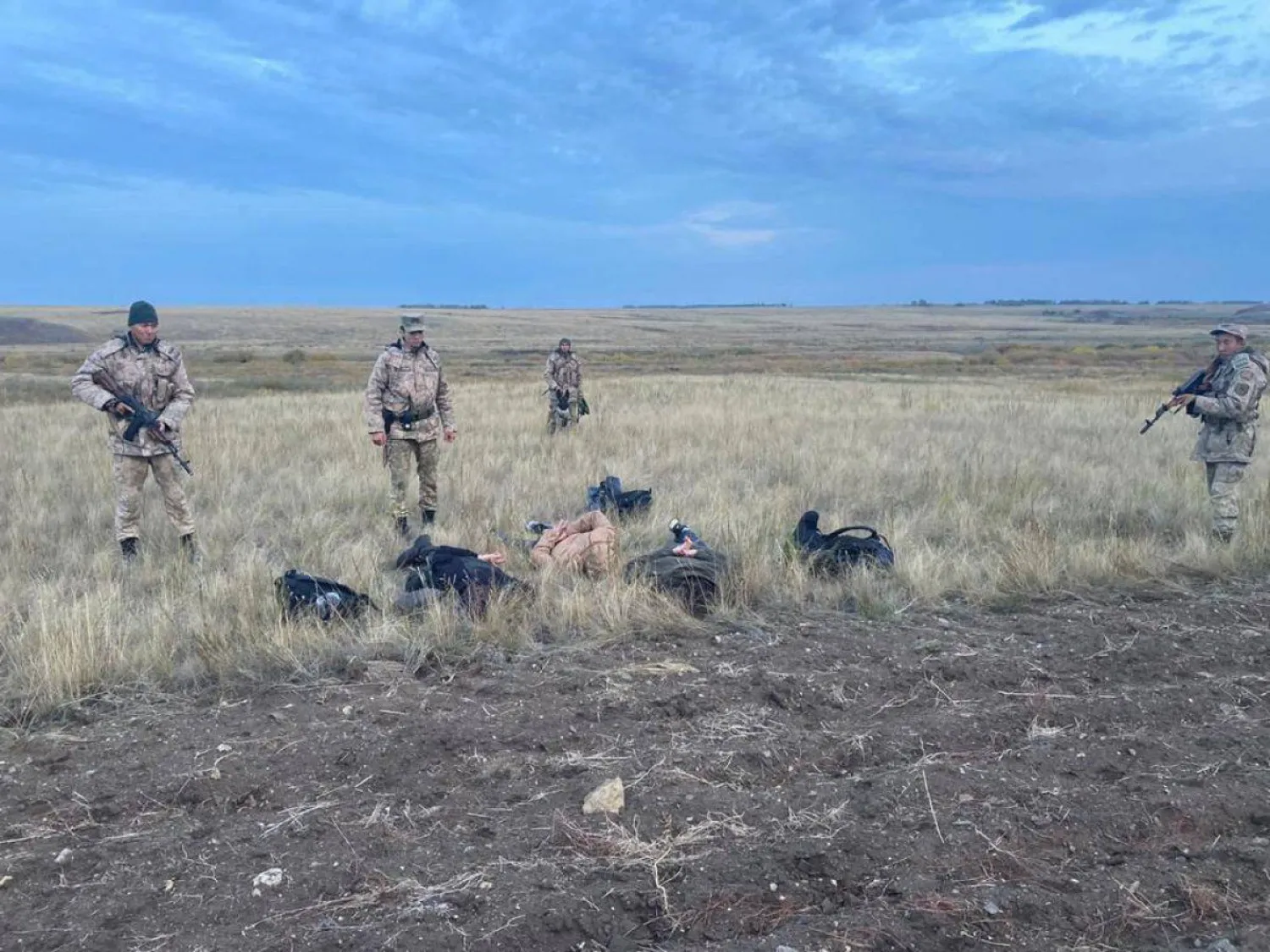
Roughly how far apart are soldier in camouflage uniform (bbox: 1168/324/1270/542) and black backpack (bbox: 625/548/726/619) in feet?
13.6

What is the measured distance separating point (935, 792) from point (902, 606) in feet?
7.95

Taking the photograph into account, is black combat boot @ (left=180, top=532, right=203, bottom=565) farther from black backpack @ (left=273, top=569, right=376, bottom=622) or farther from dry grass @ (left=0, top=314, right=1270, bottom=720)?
black backpack @ (left=273, top=569, right=376, bottom=622)

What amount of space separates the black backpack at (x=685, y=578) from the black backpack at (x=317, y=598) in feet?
5.48

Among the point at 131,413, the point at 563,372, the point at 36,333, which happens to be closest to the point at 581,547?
the point at 131,413

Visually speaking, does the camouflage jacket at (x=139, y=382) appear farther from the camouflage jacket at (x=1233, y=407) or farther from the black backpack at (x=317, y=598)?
the camouflage jacket at (x=1233, y=407)

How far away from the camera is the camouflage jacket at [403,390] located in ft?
27.4

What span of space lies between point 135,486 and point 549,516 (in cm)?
331

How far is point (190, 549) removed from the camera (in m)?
7.30

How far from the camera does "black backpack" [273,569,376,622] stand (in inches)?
217

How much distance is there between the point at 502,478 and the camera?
10.7 m

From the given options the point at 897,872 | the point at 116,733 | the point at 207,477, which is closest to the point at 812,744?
the point at 897,872

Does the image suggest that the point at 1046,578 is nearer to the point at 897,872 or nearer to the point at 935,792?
the point at 935,792

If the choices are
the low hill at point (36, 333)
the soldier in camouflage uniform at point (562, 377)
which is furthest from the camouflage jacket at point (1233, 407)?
the low hill at point (36, 333)

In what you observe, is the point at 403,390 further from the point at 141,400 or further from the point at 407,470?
the point at 141,400
